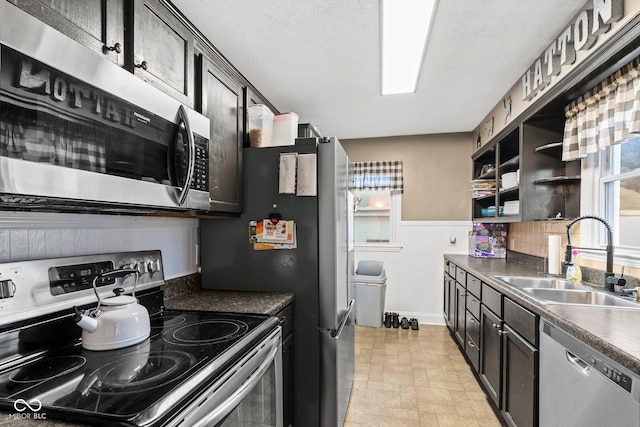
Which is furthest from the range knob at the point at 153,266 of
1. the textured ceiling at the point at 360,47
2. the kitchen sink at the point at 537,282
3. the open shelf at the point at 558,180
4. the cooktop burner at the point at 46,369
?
the open shelf at the point at 558,180

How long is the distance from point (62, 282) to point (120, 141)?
22.5 inches

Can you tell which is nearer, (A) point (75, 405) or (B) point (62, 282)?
(A) point (75, 405)

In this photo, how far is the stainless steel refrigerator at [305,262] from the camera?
1.90 m

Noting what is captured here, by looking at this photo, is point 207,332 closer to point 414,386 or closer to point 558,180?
point 414,386

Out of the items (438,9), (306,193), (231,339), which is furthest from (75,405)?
(438,9)

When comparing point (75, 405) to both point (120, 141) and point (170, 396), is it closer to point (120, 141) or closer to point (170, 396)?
point (170, 396)

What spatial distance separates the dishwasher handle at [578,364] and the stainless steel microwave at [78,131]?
164 cm

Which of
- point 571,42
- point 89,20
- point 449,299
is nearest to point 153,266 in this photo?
point 89,20

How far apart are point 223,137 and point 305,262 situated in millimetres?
848

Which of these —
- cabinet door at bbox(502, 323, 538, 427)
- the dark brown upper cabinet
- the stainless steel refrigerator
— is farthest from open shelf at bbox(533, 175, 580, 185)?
the dark brown upper cabinet

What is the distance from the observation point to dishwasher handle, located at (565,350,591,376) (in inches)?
49.3

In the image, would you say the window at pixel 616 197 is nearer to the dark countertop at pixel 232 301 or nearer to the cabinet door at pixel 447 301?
the cabinet door at pixel 447 301

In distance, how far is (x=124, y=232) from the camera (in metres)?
1.60

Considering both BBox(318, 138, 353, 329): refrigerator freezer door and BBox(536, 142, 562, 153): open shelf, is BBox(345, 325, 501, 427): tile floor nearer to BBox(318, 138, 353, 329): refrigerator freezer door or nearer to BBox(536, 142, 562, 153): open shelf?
BBox(318, 138, 353, 329): refrigerator freezer door
